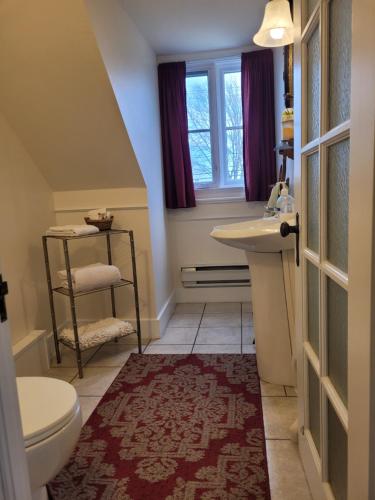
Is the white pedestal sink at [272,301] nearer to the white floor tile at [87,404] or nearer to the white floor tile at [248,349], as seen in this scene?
the white floor tile at [248,349]

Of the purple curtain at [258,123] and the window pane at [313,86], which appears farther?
the purple curtain at [258,123]

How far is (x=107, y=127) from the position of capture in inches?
85.8

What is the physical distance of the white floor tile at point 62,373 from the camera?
219cm

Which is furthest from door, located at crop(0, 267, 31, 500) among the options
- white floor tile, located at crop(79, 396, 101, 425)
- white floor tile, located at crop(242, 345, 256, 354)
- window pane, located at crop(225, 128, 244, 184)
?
window pane, located at crop(225, 128, 244, 184)

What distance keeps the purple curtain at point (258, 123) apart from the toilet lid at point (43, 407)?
2238 mm

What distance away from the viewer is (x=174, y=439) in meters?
1.59

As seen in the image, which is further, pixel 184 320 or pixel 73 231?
pixel 184 320

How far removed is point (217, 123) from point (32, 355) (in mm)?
2268


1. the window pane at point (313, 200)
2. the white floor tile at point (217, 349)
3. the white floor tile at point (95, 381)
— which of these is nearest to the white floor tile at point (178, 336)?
the white floor tile at point (217, 349)

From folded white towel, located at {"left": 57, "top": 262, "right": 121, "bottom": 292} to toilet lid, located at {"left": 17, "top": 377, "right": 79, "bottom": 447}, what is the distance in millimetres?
861

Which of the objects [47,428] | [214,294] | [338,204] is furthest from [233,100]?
[47,428]

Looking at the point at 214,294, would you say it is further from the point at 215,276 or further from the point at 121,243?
the point at 121,243

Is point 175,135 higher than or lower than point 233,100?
lower

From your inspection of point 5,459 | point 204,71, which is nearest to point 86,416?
point 5,459
